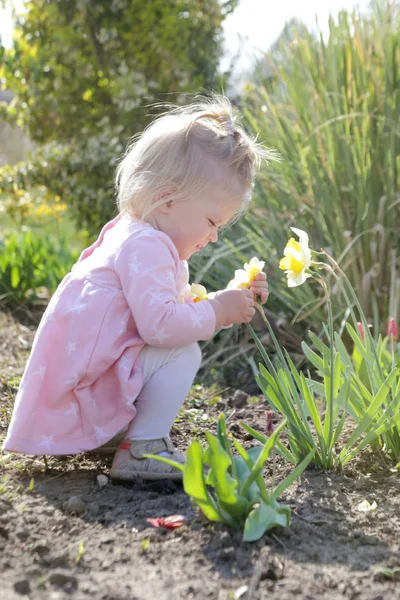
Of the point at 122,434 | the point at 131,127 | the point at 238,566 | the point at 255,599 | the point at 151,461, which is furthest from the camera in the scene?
the point at 131,127

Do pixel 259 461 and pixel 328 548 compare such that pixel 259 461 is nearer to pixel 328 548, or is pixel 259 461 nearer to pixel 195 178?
pixel 328 548

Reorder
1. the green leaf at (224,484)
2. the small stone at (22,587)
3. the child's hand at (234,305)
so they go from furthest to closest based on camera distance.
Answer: the child's hand at (234,305)
the green leaf at (224,484)
the small stone at (22,587)

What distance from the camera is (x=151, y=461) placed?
186cm

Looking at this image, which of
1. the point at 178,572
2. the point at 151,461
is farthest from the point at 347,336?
the point at 178,572

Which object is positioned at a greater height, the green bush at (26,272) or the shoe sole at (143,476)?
the shoe sole at (143,476)

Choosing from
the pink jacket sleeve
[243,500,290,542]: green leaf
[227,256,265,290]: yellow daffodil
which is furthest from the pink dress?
[243,500,290,542]: green leaf

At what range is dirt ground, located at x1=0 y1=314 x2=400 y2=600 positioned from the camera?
1262mm

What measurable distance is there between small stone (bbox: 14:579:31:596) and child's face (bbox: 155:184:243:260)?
3.24ft

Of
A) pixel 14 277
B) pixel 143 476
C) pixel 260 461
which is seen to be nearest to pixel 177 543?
pixel 260 461

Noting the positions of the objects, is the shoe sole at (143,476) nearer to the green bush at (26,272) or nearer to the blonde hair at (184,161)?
the blonde hair at (184,161)

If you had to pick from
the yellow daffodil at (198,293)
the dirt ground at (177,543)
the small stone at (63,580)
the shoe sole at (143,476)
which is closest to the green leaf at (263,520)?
the dirt ground at (177,543)

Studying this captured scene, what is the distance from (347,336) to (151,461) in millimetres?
1464

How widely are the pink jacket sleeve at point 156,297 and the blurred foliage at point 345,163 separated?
1.33 meters

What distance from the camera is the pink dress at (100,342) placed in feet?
6.04
